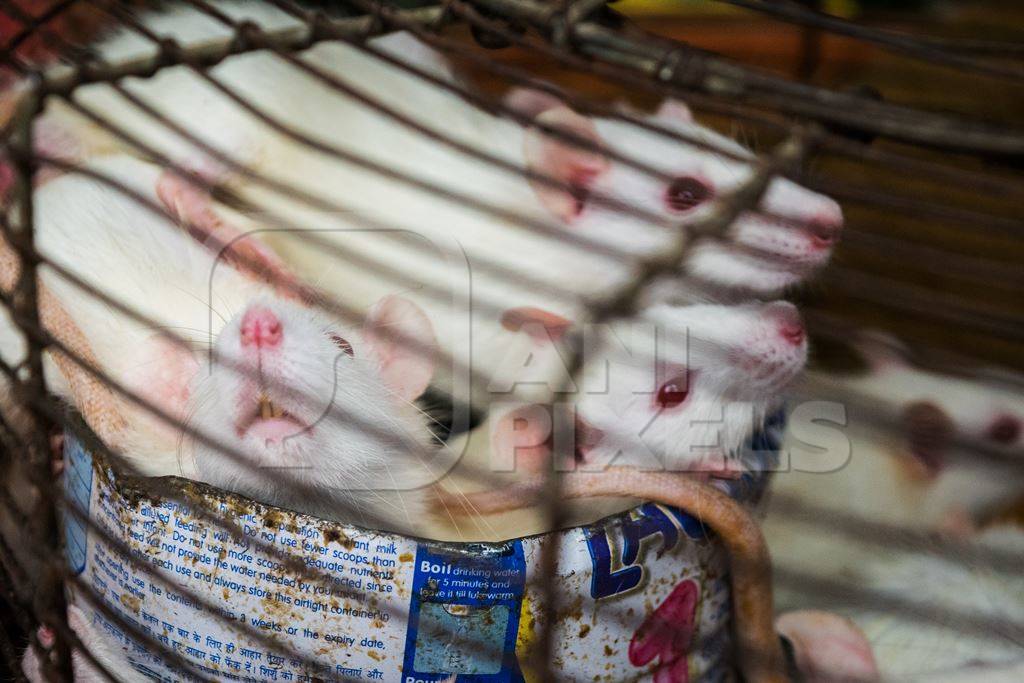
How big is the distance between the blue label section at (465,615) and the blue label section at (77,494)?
223mm

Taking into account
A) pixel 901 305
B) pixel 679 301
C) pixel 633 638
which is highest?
pixel 901 305

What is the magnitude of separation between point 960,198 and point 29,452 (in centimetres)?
132

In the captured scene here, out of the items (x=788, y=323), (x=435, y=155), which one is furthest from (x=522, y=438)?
(x=435, y=155)

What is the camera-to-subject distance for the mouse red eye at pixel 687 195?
0.79m

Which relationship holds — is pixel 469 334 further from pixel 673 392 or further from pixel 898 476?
pixel 898 476

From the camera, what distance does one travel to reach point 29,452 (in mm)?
585

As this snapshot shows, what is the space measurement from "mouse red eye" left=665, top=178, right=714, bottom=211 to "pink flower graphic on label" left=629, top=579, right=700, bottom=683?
0.97 feet

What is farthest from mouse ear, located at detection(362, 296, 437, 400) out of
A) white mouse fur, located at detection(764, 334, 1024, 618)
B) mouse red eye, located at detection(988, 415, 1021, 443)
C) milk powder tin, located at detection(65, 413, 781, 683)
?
mouse red eye, located at detection(988, 415, 1021, 443)

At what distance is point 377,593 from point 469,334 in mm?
274

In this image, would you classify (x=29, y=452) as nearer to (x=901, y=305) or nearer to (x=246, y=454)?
(x=246, y=454)

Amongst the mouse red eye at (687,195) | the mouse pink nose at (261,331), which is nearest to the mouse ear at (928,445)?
the mouse red eye at (687,195)

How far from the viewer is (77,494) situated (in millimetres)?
674

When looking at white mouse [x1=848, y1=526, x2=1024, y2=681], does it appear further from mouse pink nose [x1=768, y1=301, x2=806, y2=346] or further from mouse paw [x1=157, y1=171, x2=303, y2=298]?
mouse paw [x1=157, y1=171, x2=303, y2=298]

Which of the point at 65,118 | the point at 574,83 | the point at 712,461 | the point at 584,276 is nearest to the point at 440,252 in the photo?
the point at 584,276
